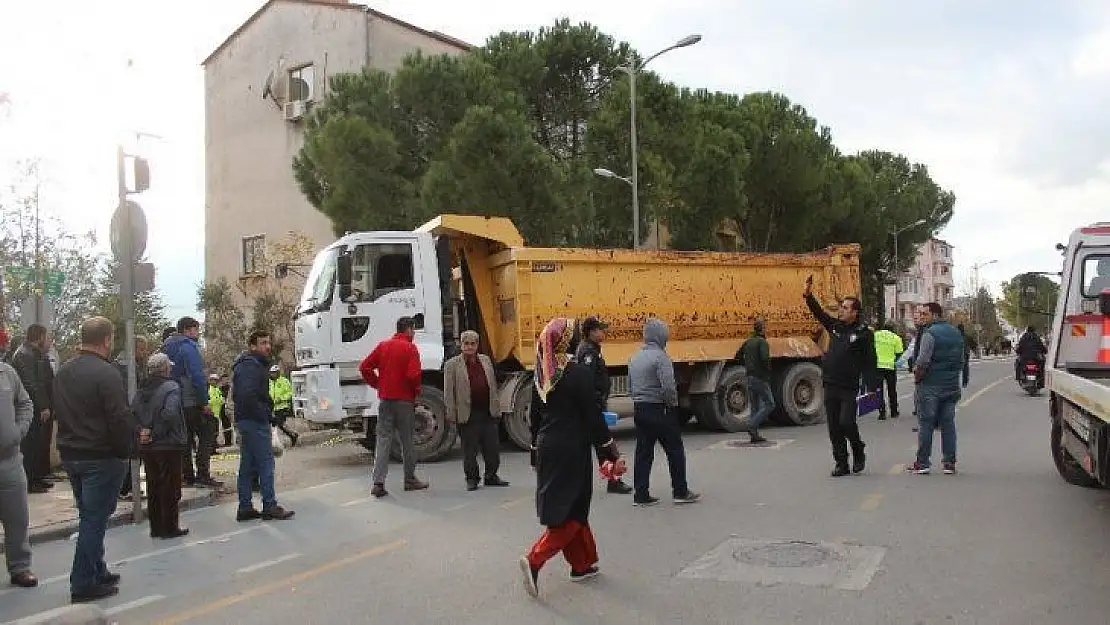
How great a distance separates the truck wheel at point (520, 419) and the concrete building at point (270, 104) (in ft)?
64.4

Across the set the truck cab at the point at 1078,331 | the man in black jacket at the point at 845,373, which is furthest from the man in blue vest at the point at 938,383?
the truck cab at the point at 1078,331

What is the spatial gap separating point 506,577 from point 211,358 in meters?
24.2

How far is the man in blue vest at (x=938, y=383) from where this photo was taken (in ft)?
30.5

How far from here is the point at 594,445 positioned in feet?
18.9

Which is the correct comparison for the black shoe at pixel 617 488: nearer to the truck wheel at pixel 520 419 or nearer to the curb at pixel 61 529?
the truck wheel at pixel 520 419

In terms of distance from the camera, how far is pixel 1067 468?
8.42m

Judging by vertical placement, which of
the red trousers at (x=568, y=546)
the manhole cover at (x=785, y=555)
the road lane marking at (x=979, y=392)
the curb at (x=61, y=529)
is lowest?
the road lane marking at (x=979, y=392)

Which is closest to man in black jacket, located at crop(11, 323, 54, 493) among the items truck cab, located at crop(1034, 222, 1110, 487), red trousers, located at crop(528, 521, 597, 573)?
red trousers, located at crop(528, 521, 597, 573)

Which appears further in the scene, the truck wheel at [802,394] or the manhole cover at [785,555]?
the truck wheel at [802,394]

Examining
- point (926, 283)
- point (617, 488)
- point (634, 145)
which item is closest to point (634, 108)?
point (634, 145)

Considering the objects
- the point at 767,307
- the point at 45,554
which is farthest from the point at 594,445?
the point at 767,307

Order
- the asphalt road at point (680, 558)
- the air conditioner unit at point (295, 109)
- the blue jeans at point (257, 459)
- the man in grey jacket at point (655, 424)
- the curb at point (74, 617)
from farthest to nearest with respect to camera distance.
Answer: the air conditioner unit at point (295, 109) → the blue jeans at point (257, 459) → the man in grey jacket at point (655, 424) → the asphalt road at point (680, 558) → the curb at point (74, 617)

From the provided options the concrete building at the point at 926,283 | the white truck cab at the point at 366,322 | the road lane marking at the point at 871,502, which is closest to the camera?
the road lane marking at the point at 871,502

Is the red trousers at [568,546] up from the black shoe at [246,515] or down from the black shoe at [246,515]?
up
